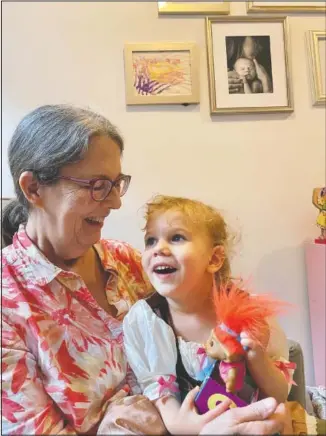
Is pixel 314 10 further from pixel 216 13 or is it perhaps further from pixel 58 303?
pixel 58 303

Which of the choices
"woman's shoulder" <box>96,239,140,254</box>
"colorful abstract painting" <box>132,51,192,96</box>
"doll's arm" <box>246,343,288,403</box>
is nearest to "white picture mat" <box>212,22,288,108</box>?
"colorful abstract painting" <box>132,51,192,96</box>

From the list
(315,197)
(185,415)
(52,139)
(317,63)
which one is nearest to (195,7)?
(317,63)

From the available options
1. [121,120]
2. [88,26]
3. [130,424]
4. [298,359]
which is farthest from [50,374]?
[88,26]

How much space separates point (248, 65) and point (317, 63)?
25cm

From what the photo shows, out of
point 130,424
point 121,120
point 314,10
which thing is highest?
point 314,10

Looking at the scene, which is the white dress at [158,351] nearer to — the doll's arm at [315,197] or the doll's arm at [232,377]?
the doll's arm at [232,377]

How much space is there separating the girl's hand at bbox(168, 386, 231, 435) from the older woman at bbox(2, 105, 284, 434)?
6 centimetres

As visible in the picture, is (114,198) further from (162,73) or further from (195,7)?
(195,7)

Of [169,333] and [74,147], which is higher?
[74,147]

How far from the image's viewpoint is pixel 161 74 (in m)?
1.30

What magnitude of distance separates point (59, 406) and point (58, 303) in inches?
7.0

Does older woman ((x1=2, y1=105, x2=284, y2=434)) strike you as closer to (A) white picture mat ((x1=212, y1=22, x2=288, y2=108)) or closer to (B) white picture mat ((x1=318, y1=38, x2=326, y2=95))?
(A) white picture mat ((x1=212, y1=22, x2=288, y2=108))

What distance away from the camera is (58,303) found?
0.81 meters

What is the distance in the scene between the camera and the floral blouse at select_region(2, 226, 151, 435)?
2.31 ft
